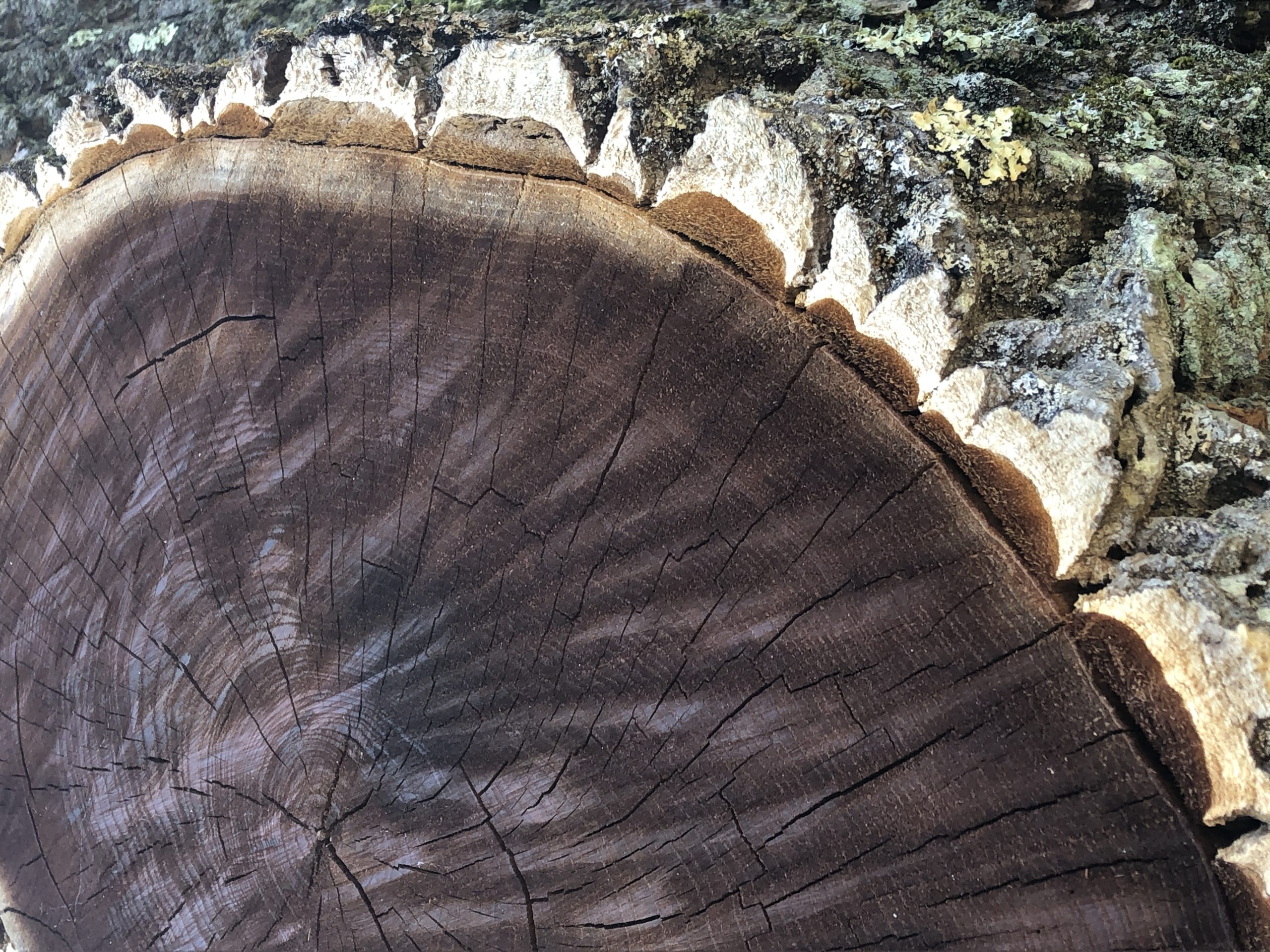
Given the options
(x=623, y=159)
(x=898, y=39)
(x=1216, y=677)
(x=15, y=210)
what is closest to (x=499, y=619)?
(x=623, y=159)

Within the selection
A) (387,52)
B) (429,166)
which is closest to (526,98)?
(429,166)

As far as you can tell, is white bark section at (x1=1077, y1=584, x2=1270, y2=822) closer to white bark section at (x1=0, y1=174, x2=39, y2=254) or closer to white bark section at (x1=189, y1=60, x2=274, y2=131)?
white bark section at (x1=189, y1=60, x2=274, y2=131)

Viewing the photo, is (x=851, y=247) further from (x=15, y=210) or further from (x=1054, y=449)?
(x=15, y=210)

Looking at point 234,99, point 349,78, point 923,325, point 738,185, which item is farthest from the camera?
point 234,99

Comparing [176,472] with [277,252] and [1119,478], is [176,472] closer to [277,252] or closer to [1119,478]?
[277,252]

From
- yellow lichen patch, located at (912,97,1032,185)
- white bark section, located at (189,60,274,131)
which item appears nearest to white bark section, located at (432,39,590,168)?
white bark section, located at (189,60,274,131)

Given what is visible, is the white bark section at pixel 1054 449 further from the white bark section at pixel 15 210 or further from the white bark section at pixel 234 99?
the white bark section at pixel 15 210

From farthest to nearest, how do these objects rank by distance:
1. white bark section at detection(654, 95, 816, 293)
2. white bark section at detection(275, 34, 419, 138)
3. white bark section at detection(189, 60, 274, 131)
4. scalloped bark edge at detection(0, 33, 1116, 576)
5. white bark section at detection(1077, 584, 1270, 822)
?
white bark section at detection(189, 60, 274, 131) → white bark section at detection(275, 34, 419, 138) → white bark section at detection(654, 95, 816, 293) → scalloped bark edge at detection(0, 33, 1116, 576) → white bark section at detection(1077, 584, 1270, 822)
